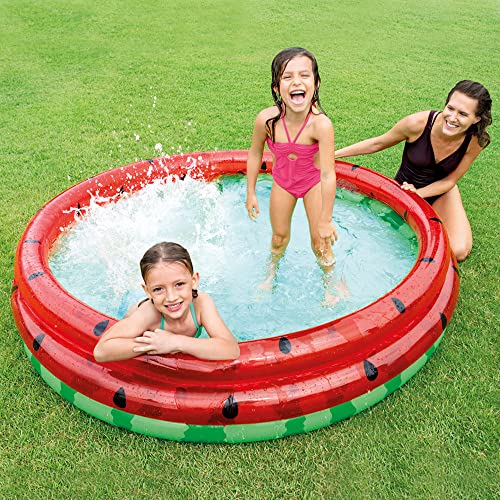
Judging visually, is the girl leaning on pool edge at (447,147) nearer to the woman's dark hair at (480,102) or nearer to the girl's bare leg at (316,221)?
the woman's dark hair at (480,102)

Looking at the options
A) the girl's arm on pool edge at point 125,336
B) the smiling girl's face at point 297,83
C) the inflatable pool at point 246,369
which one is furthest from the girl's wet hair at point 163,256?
the smiling girl's face at point 297,83

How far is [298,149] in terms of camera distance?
339cm

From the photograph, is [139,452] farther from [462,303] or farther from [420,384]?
[462,303]

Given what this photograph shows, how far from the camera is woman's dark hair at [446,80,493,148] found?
3920mm

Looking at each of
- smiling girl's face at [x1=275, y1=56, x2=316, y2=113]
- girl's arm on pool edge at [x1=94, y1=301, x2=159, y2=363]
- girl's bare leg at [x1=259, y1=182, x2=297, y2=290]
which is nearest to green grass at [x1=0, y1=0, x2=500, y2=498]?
girl's arm on pool edge at [x1=94, y1=301, x2=159, y2=363]

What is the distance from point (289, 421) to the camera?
2.84 meters

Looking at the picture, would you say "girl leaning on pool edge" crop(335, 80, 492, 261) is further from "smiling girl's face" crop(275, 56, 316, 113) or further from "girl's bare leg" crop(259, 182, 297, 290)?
"smiling girl's face" crop(275, 56, 316, 113)

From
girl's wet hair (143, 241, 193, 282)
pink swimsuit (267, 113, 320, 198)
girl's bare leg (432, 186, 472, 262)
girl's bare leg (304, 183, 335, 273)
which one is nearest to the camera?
girl's wet hair (143, 241, 193, 282)

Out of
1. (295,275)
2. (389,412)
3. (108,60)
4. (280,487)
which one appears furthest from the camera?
(108,60)

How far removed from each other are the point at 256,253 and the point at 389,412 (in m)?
1.79

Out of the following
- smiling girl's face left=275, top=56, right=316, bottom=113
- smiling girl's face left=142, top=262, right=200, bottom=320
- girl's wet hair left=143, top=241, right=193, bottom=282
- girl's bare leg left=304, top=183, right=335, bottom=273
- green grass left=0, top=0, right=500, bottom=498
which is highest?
smiling girl's face left=275, top=56, right=316, bottom=113

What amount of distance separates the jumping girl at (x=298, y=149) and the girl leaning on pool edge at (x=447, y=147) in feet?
3.88

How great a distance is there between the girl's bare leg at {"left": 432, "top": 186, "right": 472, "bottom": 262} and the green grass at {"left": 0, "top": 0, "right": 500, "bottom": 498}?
0.14m

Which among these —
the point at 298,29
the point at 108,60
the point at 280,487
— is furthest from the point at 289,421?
the point at 298,29
